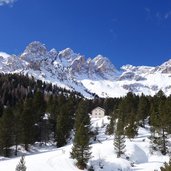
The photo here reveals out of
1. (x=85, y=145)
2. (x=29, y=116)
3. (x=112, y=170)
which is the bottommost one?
(x=112, y=170)

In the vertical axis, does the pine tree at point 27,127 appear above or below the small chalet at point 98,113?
below

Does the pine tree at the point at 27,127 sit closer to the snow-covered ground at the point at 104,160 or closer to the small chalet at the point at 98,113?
the snow-covered ground at the point at 104,160

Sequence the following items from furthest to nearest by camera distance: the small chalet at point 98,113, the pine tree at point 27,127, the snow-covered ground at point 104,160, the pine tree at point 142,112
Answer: the small chalet at point 98,113 → the pine tree at point 142,112 → the pine tree at point 27,127 → the snow-covered ground at point 104,160

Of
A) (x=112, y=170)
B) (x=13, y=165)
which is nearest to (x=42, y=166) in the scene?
(x=13, y=165)

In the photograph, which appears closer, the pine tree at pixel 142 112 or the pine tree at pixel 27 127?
the pine tree at pixel 27 127

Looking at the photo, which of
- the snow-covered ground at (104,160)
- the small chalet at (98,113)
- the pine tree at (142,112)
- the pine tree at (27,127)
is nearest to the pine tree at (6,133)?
the pine tree at (27,127)

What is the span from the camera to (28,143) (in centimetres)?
9200

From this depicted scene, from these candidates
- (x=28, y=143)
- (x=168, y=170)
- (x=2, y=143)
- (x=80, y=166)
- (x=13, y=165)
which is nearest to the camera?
(x=168, y=170)

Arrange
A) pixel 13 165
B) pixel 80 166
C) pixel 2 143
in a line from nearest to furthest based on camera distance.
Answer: pixel 13 165 → pixel 80 166 → pixel 2 143

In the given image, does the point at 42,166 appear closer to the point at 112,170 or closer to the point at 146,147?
the point at 112,170

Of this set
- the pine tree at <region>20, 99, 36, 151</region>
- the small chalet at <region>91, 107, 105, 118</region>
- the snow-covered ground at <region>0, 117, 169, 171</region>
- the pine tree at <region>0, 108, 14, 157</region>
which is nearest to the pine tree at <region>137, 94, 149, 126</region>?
the snow-covered ground at <region>0, 117, 169, 171</region>

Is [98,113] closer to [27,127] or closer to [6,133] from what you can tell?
[27,127]

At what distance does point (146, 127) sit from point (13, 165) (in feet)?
197

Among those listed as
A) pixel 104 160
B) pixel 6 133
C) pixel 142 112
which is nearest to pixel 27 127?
pixel 6 133
